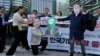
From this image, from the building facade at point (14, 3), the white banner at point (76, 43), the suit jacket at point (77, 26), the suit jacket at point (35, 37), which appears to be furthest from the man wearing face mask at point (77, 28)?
the building facade at point (14, 3)

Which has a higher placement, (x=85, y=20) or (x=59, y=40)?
(x=85, y=20)

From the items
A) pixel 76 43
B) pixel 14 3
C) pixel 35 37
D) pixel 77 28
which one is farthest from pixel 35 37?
pixel 14 3

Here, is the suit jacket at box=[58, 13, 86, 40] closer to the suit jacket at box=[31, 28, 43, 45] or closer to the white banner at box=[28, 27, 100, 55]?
the white banner at box=[28, 27, 100, 55]

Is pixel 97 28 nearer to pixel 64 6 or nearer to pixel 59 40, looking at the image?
pixel 59 40

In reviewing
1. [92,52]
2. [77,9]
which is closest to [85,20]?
[77,9]

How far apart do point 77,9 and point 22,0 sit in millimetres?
7111

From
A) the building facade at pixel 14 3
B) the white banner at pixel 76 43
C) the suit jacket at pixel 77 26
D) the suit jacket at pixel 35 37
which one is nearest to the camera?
the suit jacket at pixel 77 26

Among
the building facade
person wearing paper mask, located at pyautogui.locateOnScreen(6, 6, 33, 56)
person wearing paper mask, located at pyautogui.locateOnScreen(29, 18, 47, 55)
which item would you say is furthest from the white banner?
the building facade

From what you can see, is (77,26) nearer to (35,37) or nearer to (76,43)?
(76,43)

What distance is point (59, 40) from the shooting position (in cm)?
1345

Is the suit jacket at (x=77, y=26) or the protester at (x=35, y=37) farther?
the protester at (x=35, y=37)

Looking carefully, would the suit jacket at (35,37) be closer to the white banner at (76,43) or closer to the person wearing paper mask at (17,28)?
the person wearing paper mask at (17,28)

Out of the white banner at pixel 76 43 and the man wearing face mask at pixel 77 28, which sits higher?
the man wearing face mask at pixel 77 28

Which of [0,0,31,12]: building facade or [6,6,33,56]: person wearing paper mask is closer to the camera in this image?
[6,6,33,56]: person wearing paper mask
